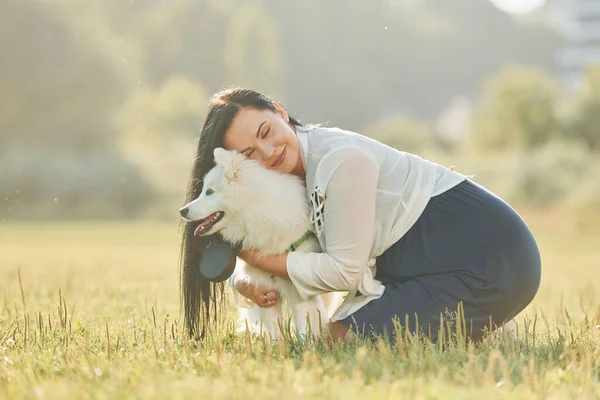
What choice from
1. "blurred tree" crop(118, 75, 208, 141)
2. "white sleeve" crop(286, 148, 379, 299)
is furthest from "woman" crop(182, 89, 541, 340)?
"blurred tree" crop(118, 75, 208, 141)

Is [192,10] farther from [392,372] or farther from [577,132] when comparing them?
[392,372]

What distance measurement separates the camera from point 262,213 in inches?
136

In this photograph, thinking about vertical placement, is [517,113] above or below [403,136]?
above

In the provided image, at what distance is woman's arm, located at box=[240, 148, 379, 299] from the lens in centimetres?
336

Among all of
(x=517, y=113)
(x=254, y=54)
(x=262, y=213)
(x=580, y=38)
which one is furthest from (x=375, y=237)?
(x=580, y=38)

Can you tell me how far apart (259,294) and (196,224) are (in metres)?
0.43

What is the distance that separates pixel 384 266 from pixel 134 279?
4.88 metres

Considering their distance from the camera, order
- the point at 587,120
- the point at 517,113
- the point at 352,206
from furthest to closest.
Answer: the point at 517,113 < the point at 587,120 < the point at 352,206

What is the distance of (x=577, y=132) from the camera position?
26656 mm

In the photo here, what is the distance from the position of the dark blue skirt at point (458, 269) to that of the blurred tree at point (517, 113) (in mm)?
23985

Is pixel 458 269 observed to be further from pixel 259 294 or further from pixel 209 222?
pixel 209 222

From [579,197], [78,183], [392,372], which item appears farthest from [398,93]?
[392,372]

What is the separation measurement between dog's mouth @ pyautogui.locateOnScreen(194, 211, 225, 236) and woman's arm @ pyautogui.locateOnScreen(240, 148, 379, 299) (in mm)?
385

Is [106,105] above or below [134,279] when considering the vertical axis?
above
